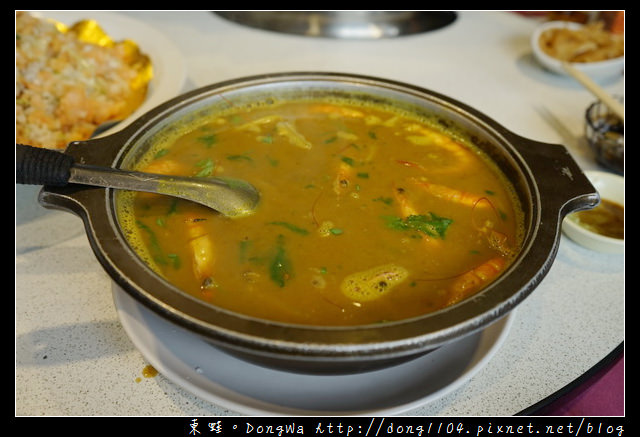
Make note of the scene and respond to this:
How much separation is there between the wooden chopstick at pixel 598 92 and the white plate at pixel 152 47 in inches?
69.8

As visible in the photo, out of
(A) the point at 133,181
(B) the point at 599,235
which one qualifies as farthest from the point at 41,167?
(B) the point at 599,235

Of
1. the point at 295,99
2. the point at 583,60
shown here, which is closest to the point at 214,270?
the point at 295,99

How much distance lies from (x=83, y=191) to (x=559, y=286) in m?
1.47

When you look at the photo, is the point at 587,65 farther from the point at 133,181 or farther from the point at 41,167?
the point at 41,167

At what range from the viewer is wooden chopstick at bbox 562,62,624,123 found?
2170mm

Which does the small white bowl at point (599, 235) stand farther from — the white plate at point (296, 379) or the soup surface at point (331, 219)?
the white plate at point (296, 379)

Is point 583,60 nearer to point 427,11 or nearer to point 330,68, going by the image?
point 427,11

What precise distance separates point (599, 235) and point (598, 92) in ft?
2.58

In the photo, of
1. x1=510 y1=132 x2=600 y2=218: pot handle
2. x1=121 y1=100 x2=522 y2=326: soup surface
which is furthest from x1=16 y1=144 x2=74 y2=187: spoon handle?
x1=510 y1=132 x2=600 y2=218: pot handle

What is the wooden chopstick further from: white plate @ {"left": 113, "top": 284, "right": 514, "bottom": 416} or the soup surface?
white plate @ {"left": 113, "top": 284, "right": 514, "bottom": 416}

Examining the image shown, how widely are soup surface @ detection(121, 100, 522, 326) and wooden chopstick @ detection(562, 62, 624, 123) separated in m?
0.86

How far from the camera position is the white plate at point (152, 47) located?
85.3 inches

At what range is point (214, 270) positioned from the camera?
1.36m

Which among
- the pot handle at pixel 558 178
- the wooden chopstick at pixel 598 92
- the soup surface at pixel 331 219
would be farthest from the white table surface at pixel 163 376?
the pot handle at pixel 558 178
